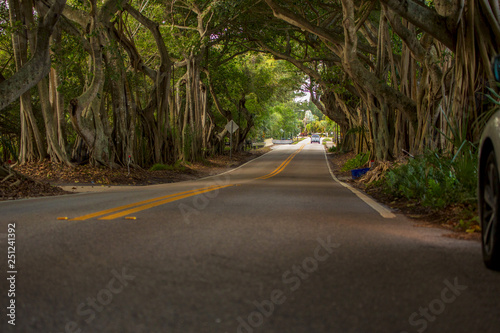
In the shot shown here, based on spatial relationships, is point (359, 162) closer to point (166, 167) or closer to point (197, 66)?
point (166, 167)

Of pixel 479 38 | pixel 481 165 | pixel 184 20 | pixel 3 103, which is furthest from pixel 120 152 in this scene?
pixel 481 165

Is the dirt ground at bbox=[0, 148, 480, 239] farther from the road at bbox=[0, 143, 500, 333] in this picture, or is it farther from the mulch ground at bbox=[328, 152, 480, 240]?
the road at bbox=[0, 143, 500, 333]

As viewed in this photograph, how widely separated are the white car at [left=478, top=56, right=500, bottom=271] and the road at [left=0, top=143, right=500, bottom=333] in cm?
20

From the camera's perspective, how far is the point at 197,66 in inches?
1234

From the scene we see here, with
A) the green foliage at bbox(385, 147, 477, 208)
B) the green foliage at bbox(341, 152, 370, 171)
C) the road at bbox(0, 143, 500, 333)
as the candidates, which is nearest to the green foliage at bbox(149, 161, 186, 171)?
the green foliage at bbox(341, 152, 370, 171)

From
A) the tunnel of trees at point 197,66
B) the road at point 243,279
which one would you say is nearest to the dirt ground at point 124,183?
the tunnel of trees at point 197,66

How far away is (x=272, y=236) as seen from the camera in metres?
5.65

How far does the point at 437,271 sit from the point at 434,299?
0.78m

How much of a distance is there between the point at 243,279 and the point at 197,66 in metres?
28.6

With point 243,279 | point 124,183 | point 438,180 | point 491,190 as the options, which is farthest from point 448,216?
point 124,183

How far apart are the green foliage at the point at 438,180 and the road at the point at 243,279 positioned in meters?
2.24

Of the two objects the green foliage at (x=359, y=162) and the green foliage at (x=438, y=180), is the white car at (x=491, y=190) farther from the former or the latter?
the green foliage at (x=359, y=162)

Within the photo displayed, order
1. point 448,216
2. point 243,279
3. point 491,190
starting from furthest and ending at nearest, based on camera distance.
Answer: point 448,216 → point 491,190 → point 243,279

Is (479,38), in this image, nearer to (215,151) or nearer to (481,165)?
(481,165)
